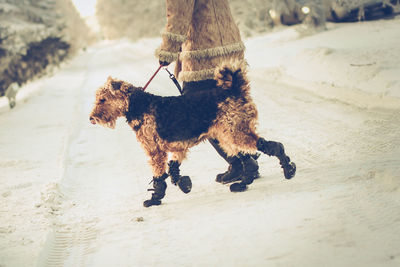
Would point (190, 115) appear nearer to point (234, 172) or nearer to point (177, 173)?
point (177, 173)

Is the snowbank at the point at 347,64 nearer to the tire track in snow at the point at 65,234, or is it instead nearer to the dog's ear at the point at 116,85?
the dog's ear at the point at 116,85

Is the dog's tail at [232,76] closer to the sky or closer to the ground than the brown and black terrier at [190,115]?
closer to the sky

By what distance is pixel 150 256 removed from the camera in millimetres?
2594

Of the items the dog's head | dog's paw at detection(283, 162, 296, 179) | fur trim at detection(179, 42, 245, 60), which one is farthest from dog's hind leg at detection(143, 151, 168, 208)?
dog's paw at detection(283, 162, 296, 179)

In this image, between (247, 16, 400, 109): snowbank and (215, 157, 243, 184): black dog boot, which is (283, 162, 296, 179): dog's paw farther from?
(247, 16, 400, 109): snowbank

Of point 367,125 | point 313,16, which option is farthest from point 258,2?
point 367,125

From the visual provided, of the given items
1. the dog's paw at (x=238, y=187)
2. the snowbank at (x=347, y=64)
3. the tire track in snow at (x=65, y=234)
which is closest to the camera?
the tire track in snow at (x=65, y=234)

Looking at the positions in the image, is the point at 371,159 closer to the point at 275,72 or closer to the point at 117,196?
the point at 117,196

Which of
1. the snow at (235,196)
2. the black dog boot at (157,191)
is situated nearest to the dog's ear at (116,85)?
the black dog boot at (157,191)

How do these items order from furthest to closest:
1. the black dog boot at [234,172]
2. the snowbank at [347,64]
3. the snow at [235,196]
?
the snowbank at [347,64]
the black dog boot at [234,172]
the snow at [235,196]

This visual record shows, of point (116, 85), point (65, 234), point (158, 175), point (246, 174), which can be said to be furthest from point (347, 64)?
point (65, 234)

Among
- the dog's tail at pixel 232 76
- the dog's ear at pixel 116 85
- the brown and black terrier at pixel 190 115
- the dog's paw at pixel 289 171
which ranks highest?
the dog's ear at pixel 116 85

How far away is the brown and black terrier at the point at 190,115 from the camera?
3.27 metres

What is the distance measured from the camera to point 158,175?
3.48 m
